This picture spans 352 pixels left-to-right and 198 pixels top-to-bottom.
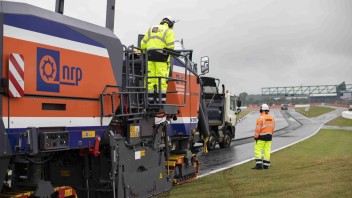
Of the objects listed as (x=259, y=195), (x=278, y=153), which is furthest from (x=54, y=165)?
(x=278, y=153)

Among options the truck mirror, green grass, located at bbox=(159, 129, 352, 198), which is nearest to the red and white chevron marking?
green grass, located at bbox=(159, 129, 352, 198)

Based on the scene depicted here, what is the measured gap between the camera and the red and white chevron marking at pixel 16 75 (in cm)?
441

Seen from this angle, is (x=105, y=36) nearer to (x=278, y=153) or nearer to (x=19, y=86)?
(x=19, y=86)

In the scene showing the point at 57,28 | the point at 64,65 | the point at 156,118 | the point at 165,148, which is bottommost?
the point at 165,148

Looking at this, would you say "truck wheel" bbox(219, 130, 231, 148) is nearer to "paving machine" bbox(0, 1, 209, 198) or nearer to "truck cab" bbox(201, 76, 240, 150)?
"truck cab" bbox(201, 76, 240, 150)

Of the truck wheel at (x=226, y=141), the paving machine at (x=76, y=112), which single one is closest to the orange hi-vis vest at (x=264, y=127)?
the paving machine at (x=76, y=112)

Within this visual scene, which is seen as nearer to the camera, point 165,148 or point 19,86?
point 19,86

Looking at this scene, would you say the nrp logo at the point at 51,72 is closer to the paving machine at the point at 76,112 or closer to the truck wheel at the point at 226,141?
the paving machine at the point at 76,112

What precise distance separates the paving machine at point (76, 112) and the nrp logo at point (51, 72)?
0.01 metres

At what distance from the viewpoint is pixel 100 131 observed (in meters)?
5.73

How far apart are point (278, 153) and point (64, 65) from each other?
1131 centimetres

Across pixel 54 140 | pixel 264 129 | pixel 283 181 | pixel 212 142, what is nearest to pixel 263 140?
pixel 264 129

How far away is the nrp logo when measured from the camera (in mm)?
4758

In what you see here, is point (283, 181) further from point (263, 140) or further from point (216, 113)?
point (216, 113)
